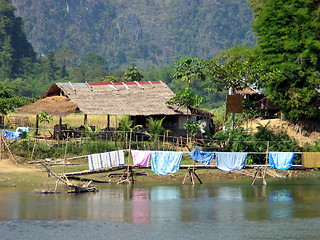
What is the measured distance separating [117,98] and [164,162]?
9197 mm

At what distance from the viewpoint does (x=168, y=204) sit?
70.8 feet

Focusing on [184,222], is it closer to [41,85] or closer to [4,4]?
[41,85]

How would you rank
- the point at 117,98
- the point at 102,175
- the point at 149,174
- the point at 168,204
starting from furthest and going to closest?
the point at 117,98
the point at 149,174
the point at 102,175
the point at 168,204

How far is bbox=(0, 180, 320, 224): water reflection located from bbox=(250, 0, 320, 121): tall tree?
28.4ft

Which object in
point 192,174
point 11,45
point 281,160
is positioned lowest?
point 192,174

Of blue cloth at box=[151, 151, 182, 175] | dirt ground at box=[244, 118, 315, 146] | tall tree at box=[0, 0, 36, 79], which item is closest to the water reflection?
blue cloth at box=[151, 151, 182, 175]

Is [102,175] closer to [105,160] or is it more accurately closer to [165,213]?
[105,160]

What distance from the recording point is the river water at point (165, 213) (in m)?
17.7

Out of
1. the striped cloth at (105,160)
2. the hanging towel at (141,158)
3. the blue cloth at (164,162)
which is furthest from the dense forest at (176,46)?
the striped cloth at (105,160)

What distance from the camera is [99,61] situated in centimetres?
10850

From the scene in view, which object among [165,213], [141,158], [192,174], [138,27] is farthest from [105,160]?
[138,27]

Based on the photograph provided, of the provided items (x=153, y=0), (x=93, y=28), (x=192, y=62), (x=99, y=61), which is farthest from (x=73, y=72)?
(x=153, y=0)

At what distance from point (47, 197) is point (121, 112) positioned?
10207 millimetres

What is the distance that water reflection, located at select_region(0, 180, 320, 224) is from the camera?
19.5 meters
